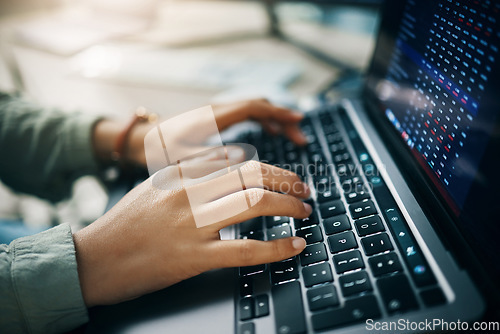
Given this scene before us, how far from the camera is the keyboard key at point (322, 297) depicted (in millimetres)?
293

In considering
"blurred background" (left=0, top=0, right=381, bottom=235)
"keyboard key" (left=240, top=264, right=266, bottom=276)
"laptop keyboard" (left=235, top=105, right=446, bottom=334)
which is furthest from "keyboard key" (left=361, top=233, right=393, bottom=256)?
"blurred background" (left=0, top=0, right=381, bottom=235)

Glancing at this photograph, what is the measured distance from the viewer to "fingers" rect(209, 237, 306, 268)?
335mm

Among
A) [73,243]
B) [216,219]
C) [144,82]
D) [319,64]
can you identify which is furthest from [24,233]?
[319,64]

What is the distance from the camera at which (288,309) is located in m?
0.30

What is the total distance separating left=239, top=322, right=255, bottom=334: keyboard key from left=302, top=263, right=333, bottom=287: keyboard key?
0.06m

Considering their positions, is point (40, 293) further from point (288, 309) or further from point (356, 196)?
point (356, 196)

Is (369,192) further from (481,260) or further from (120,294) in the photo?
(120,294)

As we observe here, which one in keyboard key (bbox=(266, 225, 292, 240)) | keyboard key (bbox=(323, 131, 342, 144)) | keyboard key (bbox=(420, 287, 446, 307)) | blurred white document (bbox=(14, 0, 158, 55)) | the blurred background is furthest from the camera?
blurred white document (bbox=(14, 0, 158, 55))

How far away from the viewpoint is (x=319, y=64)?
81 cm

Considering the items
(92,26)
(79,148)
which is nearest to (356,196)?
(79,148)

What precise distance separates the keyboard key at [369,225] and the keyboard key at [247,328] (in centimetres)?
14

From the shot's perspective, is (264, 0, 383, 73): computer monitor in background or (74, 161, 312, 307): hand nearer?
(74, 161, 312, 307): hand

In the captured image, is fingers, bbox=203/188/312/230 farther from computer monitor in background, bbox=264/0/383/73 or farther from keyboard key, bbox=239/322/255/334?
computer monitor in background, bbox=264/0/383/73

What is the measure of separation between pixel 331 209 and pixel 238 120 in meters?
0.26
